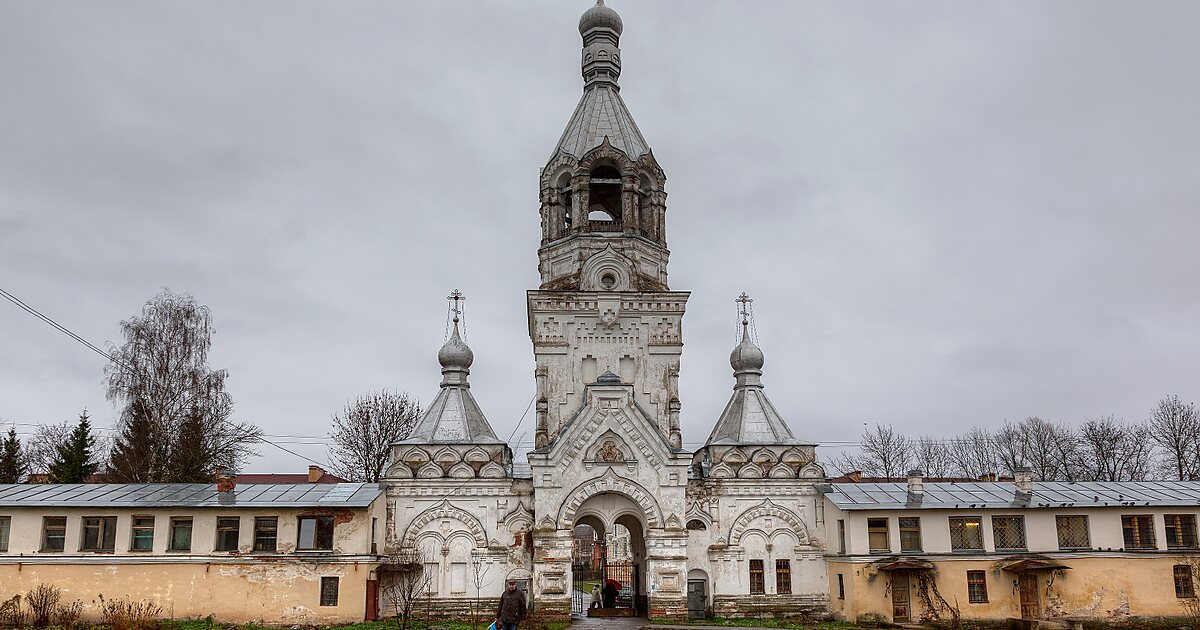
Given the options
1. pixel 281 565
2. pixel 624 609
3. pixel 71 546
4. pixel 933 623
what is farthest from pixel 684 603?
pixel 71 546

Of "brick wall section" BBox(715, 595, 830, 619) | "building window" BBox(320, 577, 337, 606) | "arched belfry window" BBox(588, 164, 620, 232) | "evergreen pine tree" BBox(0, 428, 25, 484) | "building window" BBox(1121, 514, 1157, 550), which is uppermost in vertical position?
"arched belfry window" BBox(588, 164, 620, 232)

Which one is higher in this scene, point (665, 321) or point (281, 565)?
point (665, 321)

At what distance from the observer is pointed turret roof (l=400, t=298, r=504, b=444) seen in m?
27.5

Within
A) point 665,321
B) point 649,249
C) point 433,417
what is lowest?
point 433,417

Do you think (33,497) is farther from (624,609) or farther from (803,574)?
(803,574)

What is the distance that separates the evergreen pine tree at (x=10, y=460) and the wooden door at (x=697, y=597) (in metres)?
27.8

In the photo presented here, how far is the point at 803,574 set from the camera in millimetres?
26922

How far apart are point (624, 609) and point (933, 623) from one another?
855cm

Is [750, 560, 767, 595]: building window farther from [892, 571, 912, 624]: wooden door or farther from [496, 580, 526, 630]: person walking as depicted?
[496, 580, 526, 630]: person walking

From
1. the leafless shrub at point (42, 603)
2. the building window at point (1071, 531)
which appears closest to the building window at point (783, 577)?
the building window at point (1071, 531)

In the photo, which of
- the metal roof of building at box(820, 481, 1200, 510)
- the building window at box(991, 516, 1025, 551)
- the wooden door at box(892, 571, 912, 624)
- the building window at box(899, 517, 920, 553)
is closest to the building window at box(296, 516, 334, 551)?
the metal roof of building at box(820, 481, 1200, 510)

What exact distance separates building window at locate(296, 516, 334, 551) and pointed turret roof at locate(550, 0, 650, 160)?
14257mm

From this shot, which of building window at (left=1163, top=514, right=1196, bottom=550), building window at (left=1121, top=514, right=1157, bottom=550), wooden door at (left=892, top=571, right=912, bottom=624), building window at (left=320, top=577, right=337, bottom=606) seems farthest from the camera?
building window at (left=1163, top=514, right=1196, bottom=550)

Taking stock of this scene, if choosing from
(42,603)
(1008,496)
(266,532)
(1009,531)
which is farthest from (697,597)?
(42,603)
